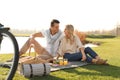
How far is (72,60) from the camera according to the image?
32.1ft

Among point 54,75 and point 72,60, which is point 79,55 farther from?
point 54,75


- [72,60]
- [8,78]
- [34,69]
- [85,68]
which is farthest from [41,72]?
[72,60]

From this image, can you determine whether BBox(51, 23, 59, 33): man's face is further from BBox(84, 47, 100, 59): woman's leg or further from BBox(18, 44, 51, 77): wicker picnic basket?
BBox(18, 44, 51, 77): wicker picnic basket

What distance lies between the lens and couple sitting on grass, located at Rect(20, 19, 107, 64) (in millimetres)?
9398

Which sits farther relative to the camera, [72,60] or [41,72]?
[72,60]

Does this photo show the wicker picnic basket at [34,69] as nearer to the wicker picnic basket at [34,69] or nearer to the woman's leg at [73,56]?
the wicker picnic basket at [34,69]

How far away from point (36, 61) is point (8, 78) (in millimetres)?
2674

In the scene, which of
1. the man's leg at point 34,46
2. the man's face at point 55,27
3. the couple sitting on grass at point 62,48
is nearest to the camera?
the man's leg at point 34,46

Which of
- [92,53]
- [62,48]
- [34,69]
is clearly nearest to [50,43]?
[62,48]

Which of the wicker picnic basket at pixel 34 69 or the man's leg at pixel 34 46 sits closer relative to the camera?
the wicker picnic basket at pixel 34 69

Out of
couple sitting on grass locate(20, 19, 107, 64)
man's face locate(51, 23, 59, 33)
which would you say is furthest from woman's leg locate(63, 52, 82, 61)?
man's face locate(51, 23, 59, 33)

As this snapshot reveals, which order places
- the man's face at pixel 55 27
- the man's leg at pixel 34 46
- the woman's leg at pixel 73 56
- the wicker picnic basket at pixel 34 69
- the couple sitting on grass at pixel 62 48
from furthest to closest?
the woman's leg at pixel 73 56 < the couple sitting on grass at pixel 62 48 < the man's face at pixel 55 27 < the man's leg at pixel 34 46 < the wicker picnic basket at pixel 34 69

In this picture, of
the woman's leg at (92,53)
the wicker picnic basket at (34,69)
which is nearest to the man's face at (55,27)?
the woman's leg at (92,53)

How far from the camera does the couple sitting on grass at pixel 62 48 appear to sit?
30.8 feet
